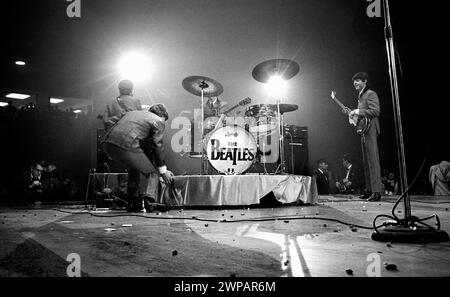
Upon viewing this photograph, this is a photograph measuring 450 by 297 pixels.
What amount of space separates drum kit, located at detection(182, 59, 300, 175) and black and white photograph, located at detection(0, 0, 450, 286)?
3 centimetres

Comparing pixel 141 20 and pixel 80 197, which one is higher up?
pixel 141 20

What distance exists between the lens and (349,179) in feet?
34.9

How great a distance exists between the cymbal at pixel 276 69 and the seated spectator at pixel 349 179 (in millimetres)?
4846

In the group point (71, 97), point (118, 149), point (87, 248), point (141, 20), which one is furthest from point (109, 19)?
point (87, 248)

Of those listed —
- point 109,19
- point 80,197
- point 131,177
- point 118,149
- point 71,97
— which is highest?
point 109,19

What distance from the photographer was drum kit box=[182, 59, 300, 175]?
596cm

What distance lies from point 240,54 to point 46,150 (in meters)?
7.04

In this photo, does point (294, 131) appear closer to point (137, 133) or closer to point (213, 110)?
point (213, 110)

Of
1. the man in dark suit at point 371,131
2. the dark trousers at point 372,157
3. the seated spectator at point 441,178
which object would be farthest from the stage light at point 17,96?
the seated spectator at point 441,178
